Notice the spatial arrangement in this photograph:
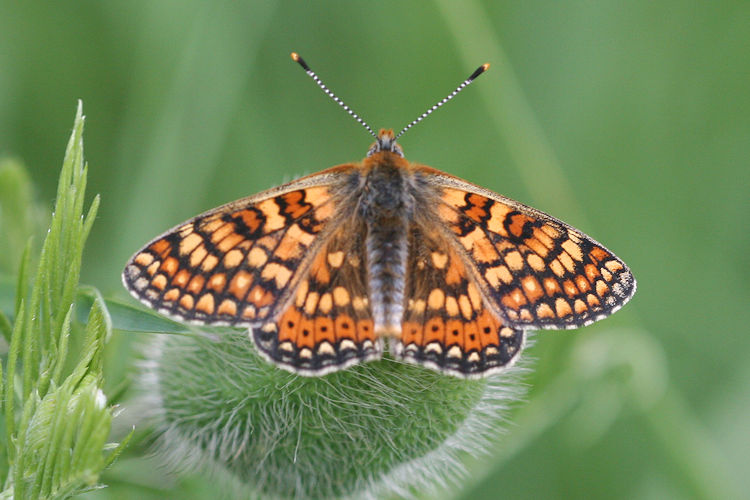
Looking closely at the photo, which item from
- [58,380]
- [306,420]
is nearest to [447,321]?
[306,420]

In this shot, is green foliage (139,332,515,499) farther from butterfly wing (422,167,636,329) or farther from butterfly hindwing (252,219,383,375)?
butterfly wing (422,167,636,329)

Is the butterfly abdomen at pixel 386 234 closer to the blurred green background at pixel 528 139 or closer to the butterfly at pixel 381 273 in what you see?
the butterfly at pixel 381 273

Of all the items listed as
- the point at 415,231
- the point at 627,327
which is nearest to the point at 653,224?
the point at 627,327

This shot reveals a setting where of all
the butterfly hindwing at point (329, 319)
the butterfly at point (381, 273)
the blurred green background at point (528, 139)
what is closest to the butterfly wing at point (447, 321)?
the butterfly at point (381, 273)

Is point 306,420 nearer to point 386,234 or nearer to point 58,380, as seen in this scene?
point 386,234

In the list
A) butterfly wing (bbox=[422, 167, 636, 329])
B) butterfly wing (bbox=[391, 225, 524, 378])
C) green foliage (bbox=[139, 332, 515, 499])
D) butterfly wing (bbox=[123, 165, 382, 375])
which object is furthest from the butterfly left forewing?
butterfly wing (bbox=[422, 167, 636, 329])
